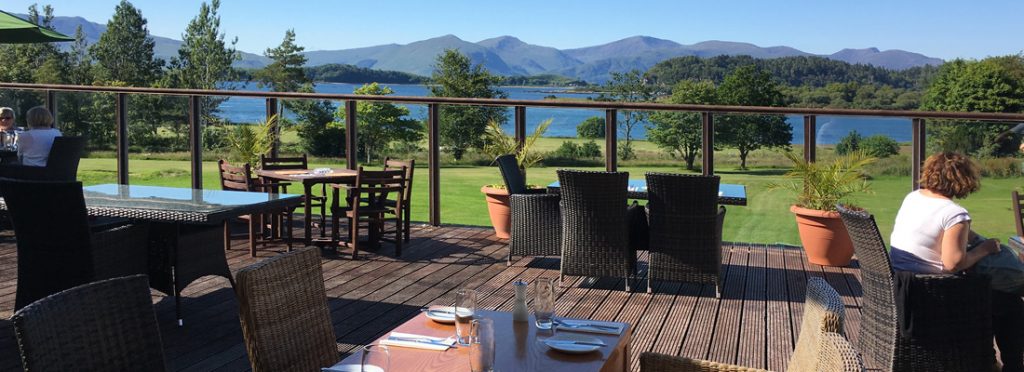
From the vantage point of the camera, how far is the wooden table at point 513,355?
95.6 inches

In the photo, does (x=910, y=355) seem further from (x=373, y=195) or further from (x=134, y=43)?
(x=134, y=43)

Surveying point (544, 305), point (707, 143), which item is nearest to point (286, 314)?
point (544, 305)

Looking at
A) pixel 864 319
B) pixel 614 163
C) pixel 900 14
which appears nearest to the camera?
pixel 864 319

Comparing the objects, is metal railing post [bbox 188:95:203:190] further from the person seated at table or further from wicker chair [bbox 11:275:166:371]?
wicker chair [bbox 11:275:166:371]

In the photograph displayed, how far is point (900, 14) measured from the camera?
87.8 m

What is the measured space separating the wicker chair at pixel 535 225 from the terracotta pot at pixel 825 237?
6.29ft

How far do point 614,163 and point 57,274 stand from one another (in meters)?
4.96

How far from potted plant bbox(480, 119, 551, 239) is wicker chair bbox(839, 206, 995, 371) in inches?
174

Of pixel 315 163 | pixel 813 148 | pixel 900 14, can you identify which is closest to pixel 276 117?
pixel 315 163

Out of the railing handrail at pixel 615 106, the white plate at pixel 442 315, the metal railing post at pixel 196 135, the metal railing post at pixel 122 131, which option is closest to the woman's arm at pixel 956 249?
the white plate at pixel 442 315

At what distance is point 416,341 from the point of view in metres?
2.64

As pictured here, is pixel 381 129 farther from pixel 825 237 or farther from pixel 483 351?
pixel 483 351

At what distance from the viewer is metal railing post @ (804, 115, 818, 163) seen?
24.3ft

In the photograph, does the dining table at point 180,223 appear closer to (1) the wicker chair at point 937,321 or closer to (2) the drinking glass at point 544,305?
(2) the drinking glass at point 544,305
